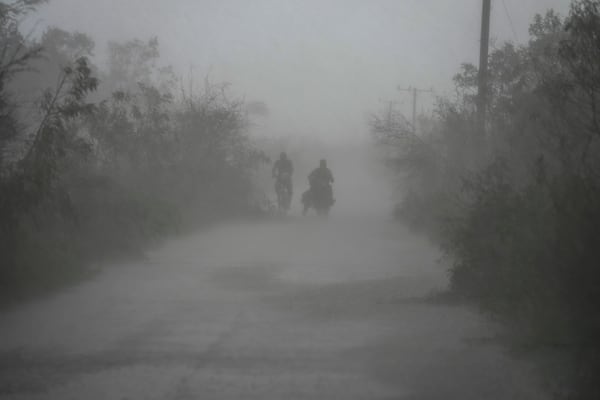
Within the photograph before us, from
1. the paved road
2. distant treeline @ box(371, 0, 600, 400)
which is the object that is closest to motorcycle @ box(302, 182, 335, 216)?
distant treeline @ box(371, 0, 600, 400)

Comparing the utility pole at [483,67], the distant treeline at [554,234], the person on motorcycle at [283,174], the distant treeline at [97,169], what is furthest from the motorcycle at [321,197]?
the distant treeline at [554,234]

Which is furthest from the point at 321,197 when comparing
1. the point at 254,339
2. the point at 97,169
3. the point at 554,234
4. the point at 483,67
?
the point at 554,234

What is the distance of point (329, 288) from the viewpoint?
1023 cm

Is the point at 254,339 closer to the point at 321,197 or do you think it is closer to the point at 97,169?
the point at 97,169

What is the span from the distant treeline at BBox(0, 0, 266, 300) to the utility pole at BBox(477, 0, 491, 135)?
7.61 meters

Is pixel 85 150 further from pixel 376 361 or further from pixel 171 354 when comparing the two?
pixel 376 361

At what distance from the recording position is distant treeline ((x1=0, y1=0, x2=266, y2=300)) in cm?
925

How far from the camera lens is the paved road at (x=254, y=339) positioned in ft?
18.2

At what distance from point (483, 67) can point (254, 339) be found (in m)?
12.4

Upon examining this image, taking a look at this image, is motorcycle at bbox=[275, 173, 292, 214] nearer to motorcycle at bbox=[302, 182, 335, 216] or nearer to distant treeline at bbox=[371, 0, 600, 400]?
motorcycle at bbox=[302, 182, 335, 216]

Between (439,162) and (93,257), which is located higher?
(439,162)

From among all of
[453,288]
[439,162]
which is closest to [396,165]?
[439,162]

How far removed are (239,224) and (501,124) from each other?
9419mm

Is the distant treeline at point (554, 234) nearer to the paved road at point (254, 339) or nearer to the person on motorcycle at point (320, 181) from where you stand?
the paved road at point (254, 339)
